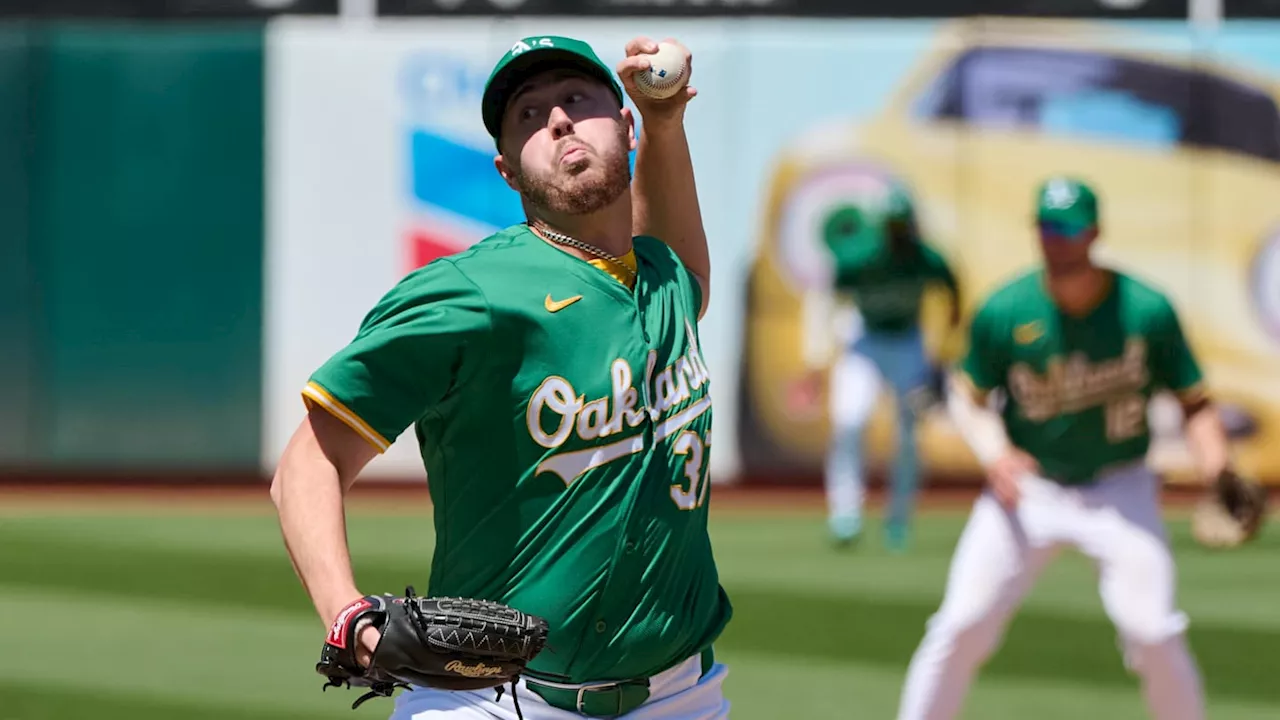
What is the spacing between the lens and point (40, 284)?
16.2 meters

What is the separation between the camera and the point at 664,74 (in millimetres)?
3920

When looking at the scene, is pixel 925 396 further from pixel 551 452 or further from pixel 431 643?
pixel 431 643

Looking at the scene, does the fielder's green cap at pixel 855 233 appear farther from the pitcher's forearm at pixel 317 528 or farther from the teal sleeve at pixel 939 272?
the pitcher's forearm at pixel 317 528

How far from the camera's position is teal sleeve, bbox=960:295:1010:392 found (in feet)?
21.9

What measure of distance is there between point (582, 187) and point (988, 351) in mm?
3450

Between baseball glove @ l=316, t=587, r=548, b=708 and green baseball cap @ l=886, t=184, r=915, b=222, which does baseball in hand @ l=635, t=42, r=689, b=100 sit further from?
green baseball cap @ l=886, t=184, r=915, b=222

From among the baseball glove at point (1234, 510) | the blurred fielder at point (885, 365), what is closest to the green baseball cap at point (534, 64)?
the baseball glove at point (1234, 510)

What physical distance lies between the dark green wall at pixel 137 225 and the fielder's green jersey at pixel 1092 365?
1067 centimetres

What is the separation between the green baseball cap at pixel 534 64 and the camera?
11.8ft

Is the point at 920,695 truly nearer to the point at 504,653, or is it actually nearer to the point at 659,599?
the point at 659,599

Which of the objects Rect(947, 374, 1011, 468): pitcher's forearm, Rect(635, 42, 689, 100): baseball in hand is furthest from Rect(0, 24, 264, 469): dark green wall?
Rect(635, 42, 689, 100): baseball in hand

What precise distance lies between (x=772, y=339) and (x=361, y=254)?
3598 millimetres

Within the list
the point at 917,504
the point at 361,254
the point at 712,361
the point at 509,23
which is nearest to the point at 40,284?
the point at 361,254

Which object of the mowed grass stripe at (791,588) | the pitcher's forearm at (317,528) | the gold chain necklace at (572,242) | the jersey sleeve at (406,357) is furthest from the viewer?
the mowed grass stripe at (791,588)
